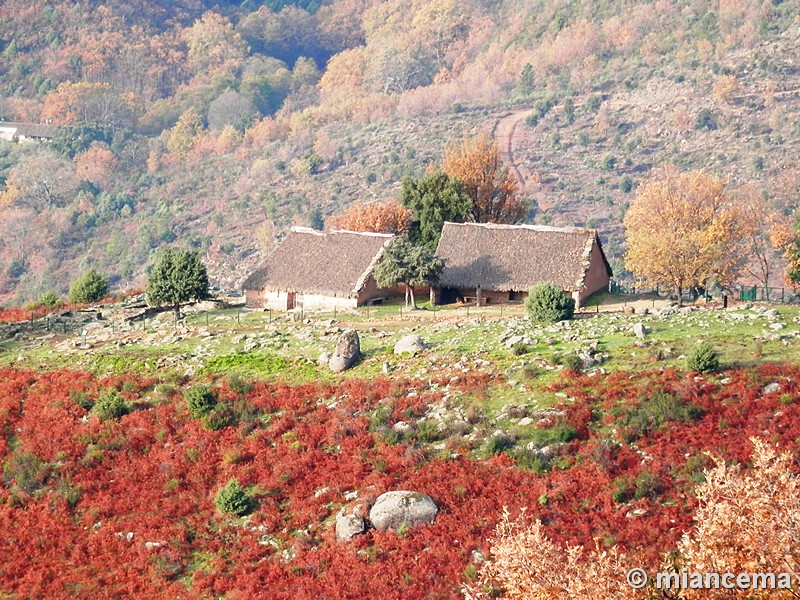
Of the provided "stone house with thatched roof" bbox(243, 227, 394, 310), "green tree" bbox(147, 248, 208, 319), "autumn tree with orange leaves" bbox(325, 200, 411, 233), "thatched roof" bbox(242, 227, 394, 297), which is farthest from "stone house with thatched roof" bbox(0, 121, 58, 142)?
"green tree" bbox(147, 248, 208, 319)

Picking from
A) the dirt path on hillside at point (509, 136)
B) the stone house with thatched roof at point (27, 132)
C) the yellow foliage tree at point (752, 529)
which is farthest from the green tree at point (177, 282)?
the stone house with thatched roof at point (27, 132)

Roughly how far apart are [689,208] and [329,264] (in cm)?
2297

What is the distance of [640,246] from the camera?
62.2m

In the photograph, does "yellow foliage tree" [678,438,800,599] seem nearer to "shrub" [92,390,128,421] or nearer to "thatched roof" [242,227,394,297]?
"shrub" [92,390,128,421]

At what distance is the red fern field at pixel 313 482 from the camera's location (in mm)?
33812

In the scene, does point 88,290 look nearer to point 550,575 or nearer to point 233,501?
point 233,501

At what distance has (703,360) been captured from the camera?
4097cm

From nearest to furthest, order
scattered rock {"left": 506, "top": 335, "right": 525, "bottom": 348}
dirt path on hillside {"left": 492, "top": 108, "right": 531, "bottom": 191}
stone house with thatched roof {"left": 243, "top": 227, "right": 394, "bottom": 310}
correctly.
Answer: scattered rock {"left": 506, "top": 335, "right": 525, "bottom": 348} → stone house with thatched roof {"left": 243, "top": 227, "right": 394, "bottom": 310} → dirt path on hillside {"left": 492, "top": 108, "right": 531, "bottom": 191}

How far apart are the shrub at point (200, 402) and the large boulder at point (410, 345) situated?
756 cm

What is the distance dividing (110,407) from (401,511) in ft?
44.3

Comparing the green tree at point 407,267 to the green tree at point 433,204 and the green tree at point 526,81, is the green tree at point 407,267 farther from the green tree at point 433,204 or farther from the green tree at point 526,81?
the green tree at point 526,81

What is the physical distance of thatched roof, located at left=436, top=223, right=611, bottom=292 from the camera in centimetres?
5859

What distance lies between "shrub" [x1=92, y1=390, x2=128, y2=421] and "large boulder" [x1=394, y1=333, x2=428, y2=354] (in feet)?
34.2

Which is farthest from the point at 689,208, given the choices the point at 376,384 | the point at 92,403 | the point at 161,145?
the point at 161,145
